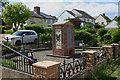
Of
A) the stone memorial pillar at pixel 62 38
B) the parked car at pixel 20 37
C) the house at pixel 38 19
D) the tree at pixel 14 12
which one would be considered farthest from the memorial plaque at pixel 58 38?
the house at pixel 38 19

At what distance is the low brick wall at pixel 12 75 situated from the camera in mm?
5713

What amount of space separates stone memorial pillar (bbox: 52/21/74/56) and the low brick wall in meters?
5.05

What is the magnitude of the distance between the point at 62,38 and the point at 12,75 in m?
5.18

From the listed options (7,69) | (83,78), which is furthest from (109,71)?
(7,69)

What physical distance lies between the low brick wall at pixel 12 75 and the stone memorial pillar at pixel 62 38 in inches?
199

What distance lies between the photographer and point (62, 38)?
10367mm

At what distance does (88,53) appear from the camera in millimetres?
6953

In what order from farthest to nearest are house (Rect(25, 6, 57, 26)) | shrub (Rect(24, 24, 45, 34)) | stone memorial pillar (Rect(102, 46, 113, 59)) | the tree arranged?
house (Rect(25, 6, 57, 26))
the tree
shrub (Rect(24, 24, 45, 34))
stone memorial pillar (Rect(102, 46, 113, 59))

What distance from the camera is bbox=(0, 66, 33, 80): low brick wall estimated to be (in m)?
5.71

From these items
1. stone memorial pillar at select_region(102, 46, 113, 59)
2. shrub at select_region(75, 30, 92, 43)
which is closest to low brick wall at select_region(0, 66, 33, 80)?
stone memorial pillar at select_region(102, 46, 113, 59)

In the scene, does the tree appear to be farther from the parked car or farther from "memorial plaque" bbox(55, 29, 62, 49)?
"memorial plaque" bbox(55, 29, 62, 49)

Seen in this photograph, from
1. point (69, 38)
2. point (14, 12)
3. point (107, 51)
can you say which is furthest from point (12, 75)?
point (14, 12)

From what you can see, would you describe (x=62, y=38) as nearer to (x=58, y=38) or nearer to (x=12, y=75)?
(x=58, y=38)

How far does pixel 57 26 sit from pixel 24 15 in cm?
1953
